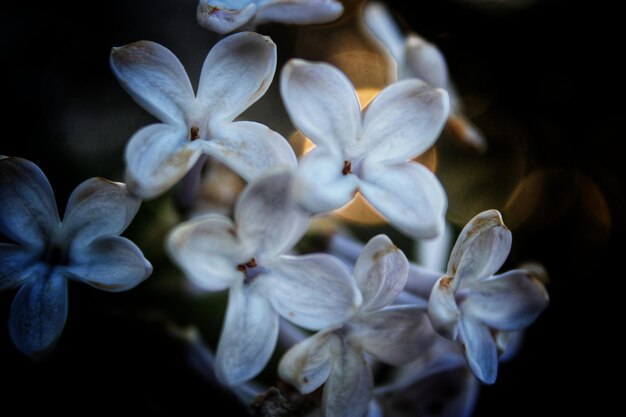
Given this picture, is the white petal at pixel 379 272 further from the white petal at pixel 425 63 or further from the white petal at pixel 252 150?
the white petal at pixel 425 63

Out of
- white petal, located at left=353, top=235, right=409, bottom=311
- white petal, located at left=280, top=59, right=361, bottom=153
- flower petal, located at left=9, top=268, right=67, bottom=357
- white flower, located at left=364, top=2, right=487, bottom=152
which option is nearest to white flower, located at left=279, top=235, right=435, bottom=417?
white petal, located at left=353, top=235, right=409, bottom=311

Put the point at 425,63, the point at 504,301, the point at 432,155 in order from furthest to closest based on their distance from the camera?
the point at 432,155 → the point at 425,63 → the point at 504,301

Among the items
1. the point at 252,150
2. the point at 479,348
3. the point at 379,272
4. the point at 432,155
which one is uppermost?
the point at 252,150

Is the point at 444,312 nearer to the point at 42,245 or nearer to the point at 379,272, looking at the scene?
the point at 379,272

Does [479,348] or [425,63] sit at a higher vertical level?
[425,63]

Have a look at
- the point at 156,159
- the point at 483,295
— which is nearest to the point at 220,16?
the point at 156,159

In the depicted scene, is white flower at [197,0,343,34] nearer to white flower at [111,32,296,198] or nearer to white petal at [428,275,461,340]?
white flower at [111,32,296,198]

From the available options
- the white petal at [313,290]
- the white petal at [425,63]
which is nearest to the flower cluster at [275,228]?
the white petal at [313,290]
